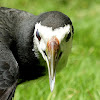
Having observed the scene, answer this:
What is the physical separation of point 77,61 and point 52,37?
229 cm

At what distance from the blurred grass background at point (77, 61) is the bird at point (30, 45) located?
1.31 ft

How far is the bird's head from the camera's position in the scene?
2.93m

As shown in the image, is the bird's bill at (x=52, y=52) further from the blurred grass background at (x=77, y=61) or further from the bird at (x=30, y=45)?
the blurred grass background at (x=77, y=61)

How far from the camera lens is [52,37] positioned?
291 centimetres

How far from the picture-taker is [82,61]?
16.6ft

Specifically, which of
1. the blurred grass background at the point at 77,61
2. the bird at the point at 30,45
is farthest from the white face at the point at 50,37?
the blurred grass background at the point at 77,61

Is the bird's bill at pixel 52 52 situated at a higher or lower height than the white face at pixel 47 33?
lower

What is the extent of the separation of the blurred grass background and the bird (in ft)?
1.31

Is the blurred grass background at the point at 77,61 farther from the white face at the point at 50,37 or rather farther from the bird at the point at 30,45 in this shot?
the white face at the point at 50,37

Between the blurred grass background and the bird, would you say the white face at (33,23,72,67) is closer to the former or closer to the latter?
the bird

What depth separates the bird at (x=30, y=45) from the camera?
2963 millimetres

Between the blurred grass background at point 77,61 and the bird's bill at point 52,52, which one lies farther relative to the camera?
the blurred grass background at point 77,61

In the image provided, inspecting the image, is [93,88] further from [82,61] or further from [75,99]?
[82,61]

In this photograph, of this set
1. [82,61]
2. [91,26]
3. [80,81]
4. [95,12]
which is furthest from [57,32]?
[95,12]
